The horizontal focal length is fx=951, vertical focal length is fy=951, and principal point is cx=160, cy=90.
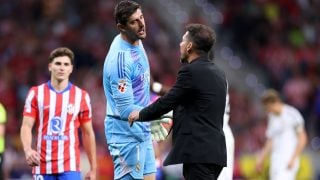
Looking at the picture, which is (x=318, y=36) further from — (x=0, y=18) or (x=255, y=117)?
(x=0, y=18)

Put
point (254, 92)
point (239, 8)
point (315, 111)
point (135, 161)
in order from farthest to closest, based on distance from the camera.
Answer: point (239, 8) < point (254, 92) < point (315, 111) < point (135, 161)

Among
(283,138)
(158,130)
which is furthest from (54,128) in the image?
(283,138)

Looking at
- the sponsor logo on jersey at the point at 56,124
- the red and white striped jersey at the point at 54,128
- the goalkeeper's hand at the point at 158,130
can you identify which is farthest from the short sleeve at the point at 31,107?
the goalkeeper's hand at the point at 158,130

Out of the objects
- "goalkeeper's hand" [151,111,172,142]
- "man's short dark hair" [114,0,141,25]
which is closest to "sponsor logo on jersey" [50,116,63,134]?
"goalkeeper's hand" [151,111,172,142]

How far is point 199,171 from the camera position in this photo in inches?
301

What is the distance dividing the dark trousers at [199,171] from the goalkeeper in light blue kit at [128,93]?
0.68m

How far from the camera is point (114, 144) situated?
328 inches

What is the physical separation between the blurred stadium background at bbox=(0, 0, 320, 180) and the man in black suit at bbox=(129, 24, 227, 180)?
9.12 meters

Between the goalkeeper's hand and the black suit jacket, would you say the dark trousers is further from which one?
the goalkeeper's hand

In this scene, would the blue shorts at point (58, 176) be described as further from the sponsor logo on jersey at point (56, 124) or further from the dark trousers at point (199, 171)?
the dark trousers at point (199, 171)

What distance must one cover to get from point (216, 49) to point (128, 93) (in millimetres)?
12222

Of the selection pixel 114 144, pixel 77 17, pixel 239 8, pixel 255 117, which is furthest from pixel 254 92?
pixel 114 144

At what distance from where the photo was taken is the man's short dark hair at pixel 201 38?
7.79 metres

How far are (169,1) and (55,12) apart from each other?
2.58m
